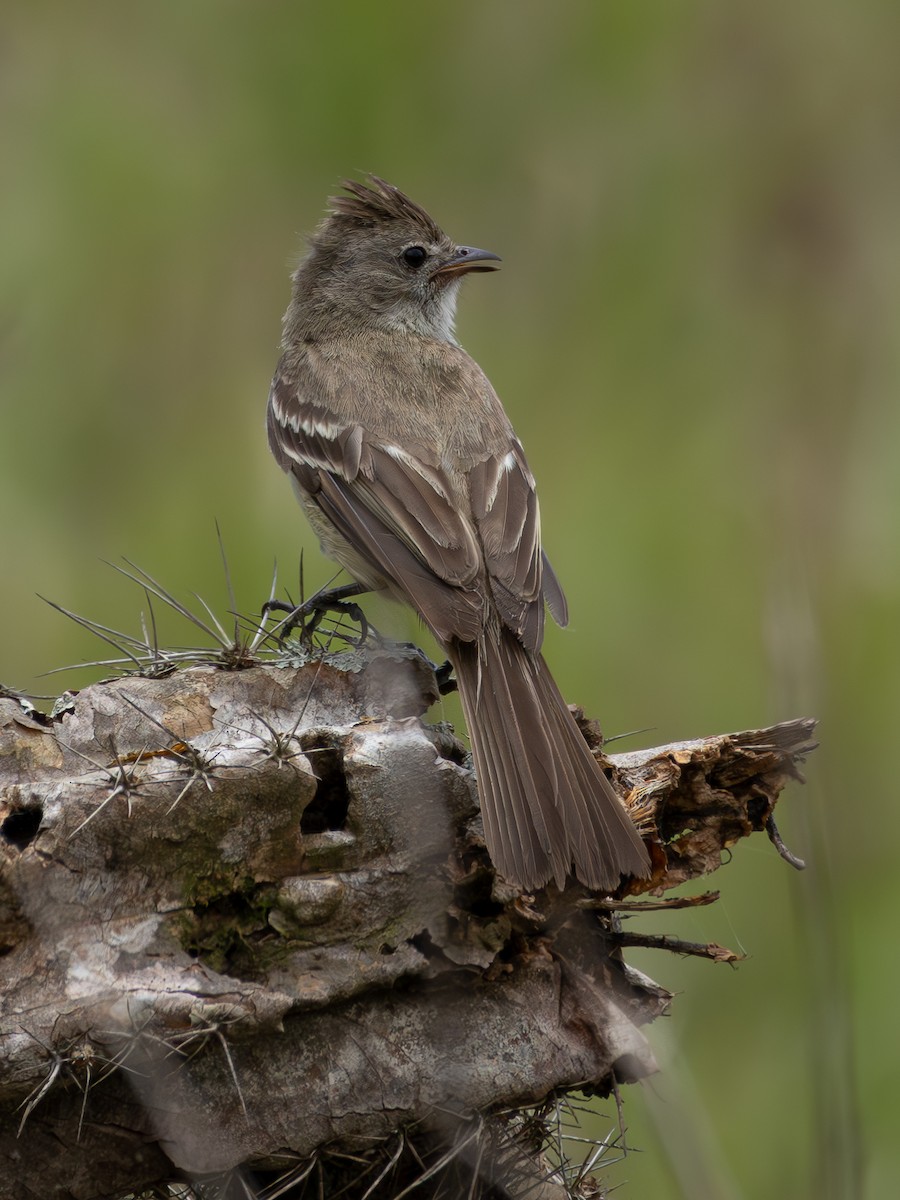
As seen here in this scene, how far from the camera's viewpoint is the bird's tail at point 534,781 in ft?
11.1

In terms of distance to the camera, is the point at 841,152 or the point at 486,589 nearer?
the point at 486,589

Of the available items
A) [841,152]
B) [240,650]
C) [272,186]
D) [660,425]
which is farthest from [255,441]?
[841,152]

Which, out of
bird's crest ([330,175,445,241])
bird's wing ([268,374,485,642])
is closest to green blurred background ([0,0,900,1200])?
bird's crest ([330,175,445,241])

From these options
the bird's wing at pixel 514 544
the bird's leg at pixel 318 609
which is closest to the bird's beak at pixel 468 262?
the bird's wing at pixel 514 544

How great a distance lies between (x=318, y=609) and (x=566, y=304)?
2.66 meters

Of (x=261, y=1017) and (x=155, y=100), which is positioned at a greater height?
(x=155, y=100)

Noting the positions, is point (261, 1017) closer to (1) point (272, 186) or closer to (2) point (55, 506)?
(2) point (55, 506)

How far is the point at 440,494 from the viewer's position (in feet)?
17.3

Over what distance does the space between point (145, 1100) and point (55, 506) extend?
3.92 metres

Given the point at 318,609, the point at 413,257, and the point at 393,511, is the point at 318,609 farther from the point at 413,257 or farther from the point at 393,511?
the point at 413,257

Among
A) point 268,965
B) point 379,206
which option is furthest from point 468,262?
point 268,965

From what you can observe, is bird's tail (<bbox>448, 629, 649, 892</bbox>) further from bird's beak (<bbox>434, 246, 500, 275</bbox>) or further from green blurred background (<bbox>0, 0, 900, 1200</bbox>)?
bird's beak (<bbox>434, 246, 500, 275</bbox>)

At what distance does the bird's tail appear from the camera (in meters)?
3.38

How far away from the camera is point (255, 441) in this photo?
21.7 ft
